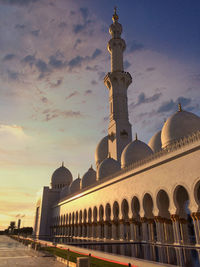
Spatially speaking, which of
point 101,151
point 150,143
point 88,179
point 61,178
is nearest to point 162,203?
point 150,143

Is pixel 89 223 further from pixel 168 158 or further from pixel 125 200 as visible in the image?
pixel 168 158

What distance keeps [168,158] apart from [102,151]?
73.8ft

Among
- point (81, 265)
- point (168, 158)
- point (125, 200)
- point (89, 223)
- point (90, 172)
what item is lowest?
point (81, 265)

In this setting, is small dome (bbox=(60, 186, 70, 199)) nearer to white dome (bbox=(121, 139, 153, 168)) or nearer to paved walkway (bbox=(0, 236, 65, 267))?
white dome (bbox=(121, 139, 153, 168))

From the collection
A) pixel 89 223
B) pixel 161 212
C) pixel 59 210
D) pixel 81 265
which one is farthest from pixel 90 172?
pixel 81 265

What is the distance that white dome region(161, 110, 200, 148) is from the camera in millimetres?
18000

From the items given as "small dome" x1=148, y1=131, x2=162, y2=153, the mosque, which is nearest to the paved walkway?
the mosque

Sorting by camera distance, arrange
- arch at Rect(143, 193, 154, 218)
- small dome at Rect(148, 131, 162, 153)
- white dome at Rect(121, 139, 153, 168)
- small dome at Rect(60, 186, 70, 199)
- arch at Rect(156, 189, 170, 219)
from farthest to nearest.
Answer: small dome at Rect(60, 186, 70, 199), small dome at Rect(148, 131, 162, 153), white dome at Rect(121, 139, 153, 168), arch at Rect(143, 193, 154, 218), arch at Rect(156, 189, 170, 219)

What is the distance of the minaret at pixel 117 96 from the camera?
103 ft

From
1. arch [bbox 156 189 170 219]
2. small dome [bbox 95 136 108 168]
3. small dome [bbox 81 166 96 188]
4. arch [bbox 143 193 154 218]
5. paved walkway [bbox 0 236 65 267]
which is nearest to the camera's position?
paved walkway [bbox 0 236 65 267]

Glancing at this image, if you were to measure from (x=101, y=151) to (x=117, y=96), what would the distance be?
31.0 ft

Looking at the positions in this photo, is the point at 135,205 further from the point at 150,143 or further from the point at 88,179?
the point at 88,179

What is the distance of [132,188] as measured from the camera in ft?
63.6

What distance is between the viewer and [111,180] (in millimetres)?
23031
